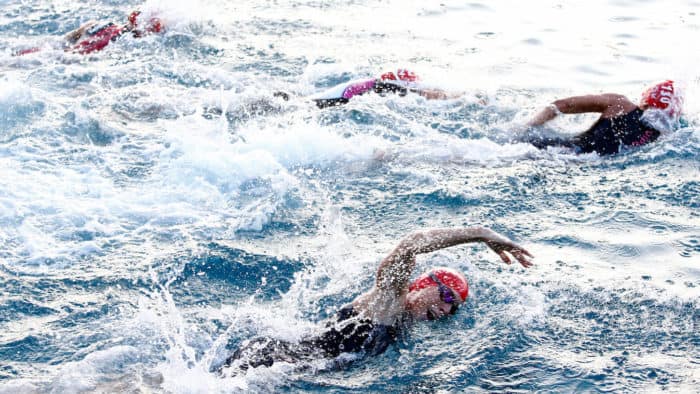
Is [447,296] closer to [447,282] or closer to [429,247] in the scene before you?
[447,282]

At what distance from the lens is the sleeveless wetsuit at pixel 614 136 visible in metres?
8.03

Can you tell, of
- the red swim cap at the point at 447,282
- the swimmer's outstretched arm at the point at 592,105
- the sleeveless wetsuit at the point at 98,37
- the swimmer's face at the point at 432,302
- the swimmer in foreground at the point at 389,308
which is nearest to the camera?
the swimmer in foreground at the point at 389,308

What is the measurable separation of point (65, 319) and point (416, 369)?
2.51 meters

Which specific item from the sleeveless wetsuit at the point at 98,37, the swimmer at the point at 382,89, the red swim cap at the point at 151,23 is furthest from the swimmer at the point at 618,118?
the sleeveless wetsuit at the point at 98,37

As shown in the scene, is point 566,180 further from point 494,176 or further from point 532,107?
point 532,107

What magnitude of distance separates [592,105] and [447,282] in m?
3.43

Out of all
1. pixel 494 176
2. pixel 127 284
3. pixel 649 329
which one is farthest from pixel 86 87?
pixel 649 329

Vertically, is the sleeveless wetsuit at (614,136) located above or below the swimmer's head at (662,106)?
below

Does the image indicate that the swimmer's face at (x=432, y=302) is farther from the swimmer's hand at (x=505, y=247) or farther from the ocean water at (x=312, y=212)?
the swimmer's hand at (x=505, y=247)

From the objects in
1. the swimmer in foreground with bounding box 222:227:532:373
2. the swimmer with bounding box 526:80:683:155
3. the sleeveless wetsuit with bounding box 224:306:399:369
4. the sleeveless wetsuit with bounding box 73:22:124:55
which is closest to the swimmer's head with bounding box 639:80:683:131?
the swimmer with bounding box 526:80:683:155

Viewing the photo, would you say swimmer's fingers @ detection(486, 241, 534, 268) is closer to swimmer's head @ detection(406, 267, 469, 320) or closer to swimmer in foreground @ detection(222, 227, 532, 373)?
swimmer in foreground @ detection(222, 227, 532, 373)

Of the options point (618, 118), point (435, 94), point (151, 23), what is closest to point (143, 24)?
point (151, 23)

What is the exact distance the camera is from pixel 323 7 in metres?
13.1

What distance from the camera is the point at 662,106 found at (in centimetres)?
816
